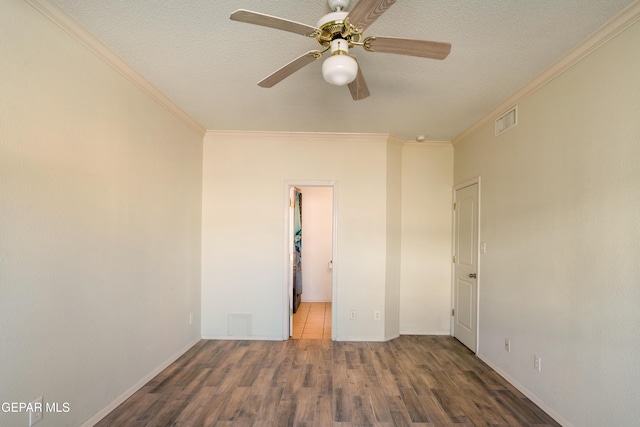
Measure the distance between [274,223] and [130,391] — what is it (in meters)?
2.20

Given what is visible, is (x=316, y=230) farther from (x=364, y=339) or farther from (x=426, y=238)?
(x=364, y=339)

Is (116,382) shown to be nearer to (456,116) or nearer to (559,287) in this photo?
(559,287)

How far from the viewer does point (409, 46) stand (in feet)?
4.95

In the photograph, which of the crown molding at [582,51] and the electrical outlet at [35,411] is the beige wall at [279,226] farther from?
the electrical outlet at [35,411]

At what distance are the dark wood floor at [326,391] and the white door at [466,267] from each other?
0.31 m

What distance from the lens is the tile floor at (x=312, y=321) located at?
13.5 ft

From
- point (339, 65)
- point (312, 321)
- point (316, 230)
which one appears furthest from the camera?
point (316, 230)

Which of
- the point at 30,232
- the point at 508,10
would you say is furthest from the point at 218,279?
the point at 508,10

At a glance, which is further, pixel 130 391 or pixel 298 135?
pixel 298 135

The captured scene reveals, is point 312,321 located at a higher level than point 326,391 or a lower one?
lower

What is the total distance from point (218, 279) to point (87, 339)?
188cm

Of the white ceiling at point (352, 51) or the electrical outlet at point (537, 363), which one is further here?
the electrical outlet at point (537, 363)

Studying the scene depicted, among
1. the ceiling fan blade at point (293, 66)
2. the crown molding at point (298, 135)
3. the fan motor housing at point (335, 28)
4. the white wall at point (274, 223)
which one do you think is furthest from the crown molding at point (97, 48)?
the fan motor housing at point (335, 28)

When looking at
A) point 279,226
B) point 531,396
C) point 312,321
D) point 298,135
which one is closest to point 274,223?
point 279,226
